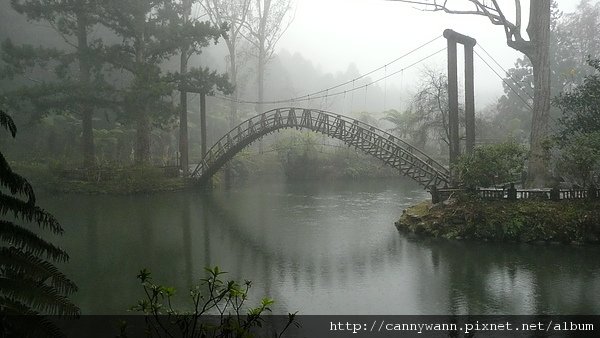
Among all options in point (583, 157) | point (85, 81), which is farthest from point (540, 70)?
point (85, 81)

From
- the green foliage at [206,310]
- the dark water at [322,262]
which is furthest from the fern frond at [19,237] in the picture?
the dark water at [322,262]

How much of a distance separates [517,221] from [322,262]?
16.2ft

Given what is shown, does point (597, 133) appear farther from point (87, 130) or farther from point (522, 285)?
point (87, 130)

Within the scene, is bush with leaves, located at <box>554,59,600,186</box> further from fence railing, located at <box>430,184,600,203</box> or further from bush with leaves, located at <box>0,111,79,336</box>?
bush with leaves, located at <box>0,111,79,336</box>

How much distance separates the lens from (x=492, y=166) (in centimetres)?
1328

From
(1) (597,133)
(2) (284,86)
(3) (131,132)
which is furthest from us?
(2) (284,86)

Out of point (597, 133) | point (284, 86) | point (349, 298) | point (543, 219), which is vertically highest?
point (284, 86)

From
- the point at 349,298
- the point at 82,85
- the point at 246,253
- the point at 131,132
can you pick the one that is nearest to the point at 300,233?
the point at 246,253

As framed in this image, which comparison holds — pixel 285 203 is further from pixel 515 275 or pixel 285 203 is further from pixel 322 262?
pixel 515 275

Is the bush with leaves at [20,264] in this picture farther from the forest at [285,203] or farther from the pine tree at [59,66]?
the pine tree at [59,66]

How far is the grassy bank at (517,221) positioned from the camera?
38.0 feet

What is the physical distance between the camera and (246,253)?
11.8 metres

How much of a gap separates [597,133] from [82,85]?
19913 mm

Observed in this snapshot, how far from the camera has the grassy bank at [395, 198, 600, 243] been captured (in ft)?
38.0
